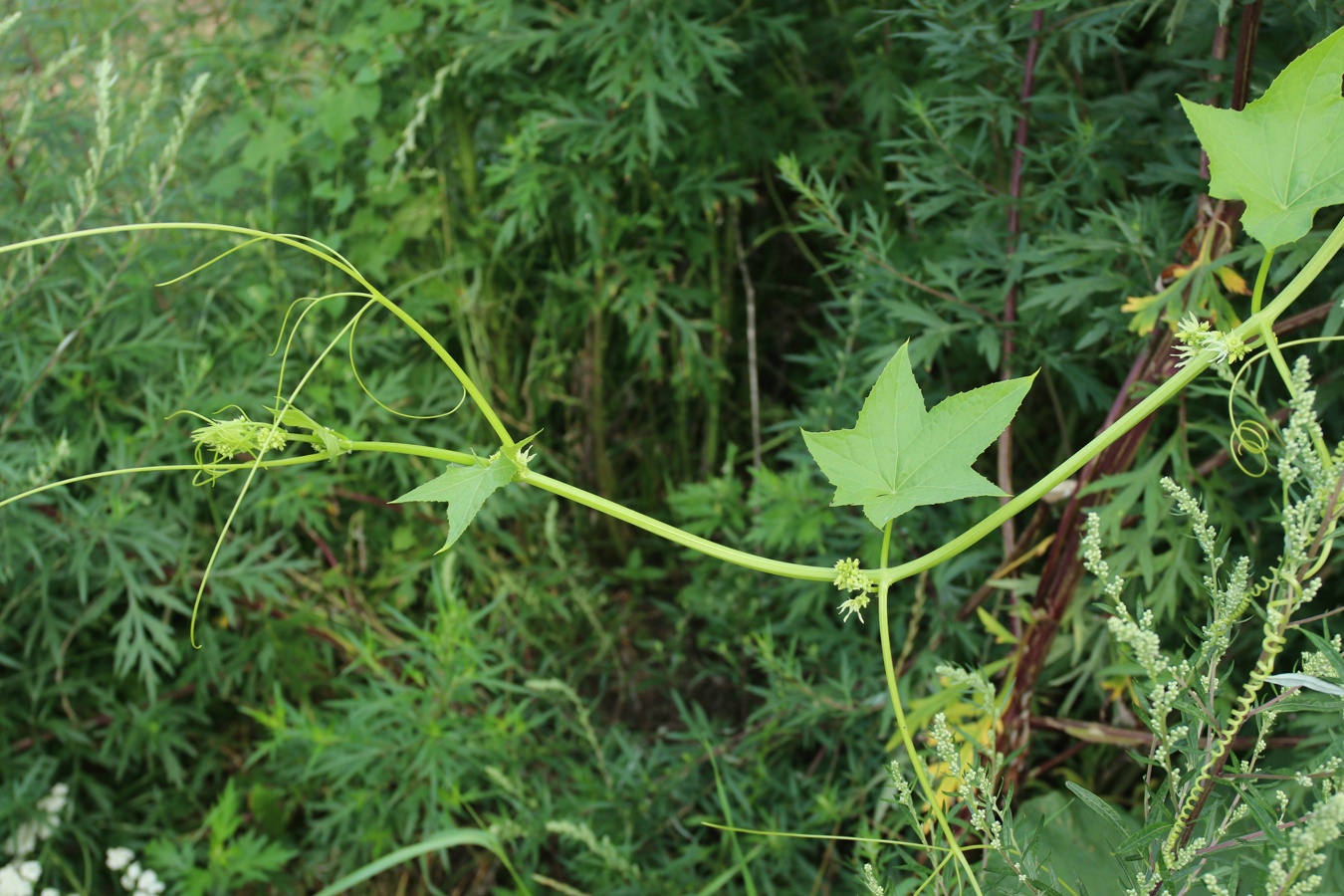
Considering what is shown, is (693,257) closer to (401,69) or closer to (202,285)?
(401,69)

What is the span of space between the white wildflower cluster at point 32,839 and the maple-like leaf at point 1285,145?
156cm

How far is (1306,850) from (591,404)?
1.40 meters

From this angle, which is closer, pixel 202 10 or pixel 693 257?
pixel 693 257

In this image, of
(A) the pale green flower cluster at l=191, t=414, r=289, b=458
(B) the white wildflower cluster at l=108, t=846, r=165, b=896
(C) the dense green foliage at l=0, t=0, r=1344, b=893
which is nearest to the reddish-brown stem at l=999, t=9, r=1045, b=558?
(C) the dense green foliage at l=0, t=0, r=1344, b=893

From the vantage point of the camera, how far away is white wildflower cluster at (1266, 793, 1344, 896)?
1.35 ft

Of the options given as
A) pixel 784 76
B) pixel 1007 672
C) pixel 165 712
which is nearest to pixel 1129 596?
pixel 1007 672

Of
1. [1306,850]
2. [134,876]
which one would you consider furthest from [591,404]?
[1306,850]

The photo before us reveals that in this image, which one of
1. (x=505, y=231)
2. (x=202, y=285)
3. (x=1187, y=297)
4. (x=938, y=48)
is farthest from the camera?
(x=202, y=285)

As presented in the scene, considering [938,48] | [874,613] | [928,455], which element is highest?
[938,48]

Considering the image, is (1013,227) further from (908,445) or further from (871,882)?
(871,882)

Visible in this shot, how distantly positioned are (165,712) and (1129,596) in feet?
4.40

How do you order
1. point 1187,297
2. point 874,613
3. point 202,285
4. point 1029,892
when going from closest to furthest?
point 1029,892
point 1187,297
point 874,613
point 202,285

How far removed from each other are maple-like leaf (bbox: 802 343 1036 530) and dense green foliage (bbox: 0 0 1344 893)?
17.8 inches

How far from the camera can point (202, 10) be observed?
2002mm
